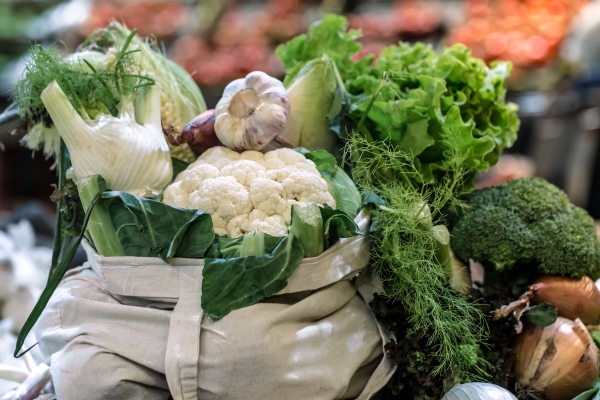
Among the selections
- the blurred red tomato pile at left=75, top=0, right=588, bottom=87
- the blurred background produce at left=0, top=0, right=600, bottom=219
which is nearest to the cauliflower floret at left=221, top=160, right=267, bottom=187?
the blurred background produce at left=0, top=0, right=600, bottom=219

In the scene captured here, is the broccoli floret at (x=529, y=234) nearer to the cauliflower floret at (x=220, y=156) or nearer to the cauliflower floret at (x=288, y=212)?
the cauliflower floret at (x=288, y=212)

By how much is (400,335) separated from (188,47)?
12.5 feet

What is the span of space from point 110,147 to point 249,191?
30 centimetres

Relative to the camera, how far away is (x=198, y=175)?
1252mm

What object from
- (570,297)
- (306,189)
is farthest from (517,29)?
(306,189)

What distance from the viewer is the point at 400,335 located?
120 centimetres

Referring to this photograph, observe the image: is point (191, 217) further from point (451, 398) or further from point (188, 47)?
A: point (188, 47)

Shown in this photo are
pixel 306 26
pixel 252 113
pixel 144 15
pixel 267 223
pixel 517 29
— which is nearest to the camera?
pixel 267 223

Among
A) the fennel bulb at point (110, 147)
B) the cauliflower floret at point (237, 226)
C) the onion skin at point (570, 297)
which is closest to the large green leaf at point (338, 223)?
the cauliflower floret at point (237, 226)

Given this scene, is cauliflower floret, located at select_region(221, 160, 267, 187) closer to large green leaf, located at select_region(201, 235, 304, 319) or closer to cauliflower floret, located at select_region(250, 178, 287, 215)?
cauliflower floret, located at select_region(250, 178, 287, 215)

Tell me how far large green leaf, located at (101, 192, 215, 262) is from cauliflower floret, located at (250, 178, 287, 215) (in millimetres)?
121

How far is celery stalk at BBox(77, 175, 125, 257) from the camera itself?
1.17m

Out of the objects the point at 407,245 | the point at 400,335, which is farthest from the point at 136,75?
the point at 400,335

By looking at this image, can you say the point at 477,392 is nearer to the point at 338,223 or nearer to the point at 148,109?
the point at 338,223
